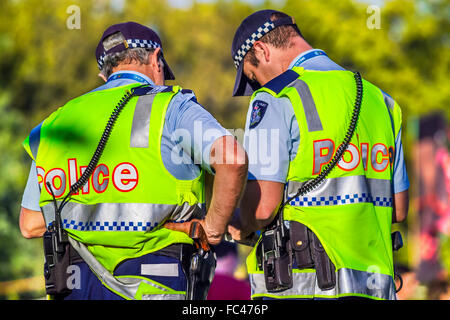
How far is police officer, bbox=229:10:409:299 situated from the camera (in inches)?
131

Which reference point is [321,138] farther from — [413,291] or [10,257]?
[10,257]

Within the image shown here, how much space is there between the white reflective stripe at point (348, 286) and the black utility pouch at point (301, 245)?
58 mm

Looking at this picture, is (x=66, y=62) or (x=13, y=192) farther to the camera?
(x=66, y=62)

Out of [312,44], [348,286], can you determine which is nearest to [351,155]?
[348,286]

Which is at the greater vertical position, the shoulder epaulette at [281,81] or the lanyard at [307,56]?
the lanyard at [307,56]

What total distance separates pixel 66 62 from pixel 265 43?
1754cm

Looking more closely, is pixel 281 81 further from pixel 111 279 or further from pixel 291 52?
pixel 111 279

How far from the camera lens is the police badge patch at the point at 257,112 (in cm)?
342

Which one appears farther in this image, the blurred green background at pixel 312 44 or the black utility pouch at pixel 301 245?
the blurred green background at pixel 312 44

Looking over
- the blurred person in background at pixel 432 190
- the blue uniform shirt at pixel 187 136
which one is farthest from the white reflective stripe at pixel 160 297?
the blurred person in background at pixel 432 190

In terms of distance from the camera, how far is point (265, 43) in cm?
377

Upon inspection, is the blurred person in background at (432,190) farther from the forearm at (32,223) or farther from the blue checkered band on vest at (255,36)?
the forearm at (32,223)

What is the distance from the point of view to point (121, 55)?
11.8ft

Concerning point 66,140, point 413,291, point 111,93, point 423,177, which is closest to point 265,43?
point 111,93
